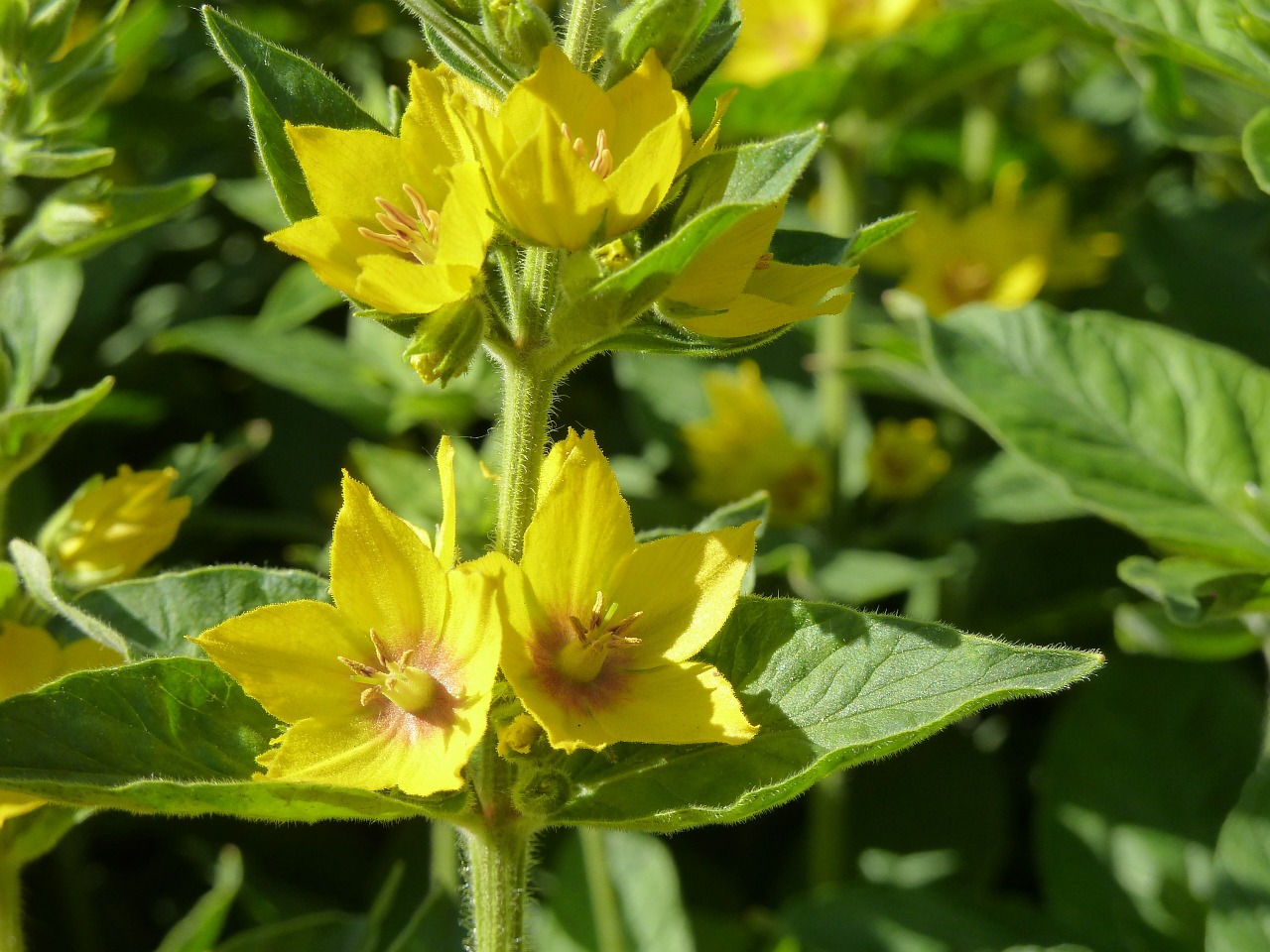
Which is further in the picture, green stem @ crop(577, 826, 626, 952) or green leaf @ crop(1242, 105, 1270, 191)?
green stem @ crop(577, 826, 626, 952)

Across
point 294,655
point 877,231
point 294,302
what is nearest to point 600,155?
point 877,231

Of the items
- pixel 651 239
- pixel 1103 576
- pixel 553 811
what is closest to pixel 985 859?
pixel 1103 576

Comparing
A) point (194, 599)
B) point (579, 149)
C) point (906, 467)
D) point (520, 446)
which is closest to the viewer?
point (579, 149)

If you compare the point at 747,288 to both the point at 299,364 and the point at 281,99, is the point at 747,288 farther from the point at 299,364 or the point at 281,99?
the point at 299,364

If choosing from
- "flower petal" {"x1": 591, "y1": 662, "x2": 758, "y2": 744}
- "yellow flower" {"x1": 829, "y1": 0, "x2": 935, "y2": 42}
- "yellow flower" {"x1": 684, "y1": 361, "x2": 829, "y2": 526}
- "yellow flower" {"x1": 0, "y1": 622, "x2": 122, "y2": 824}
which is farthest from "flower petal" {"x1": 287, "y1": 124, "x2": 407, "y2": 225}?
"yellow flower" {"x1": 829, "y1": 0, "x2": 935, "y2": 42}

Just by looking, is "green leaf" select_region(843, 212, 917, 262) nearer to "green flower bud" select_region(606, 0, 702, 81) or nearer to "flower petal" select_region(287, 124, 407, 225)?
"green flower bud" select_region(606, 0, 702, 81)
